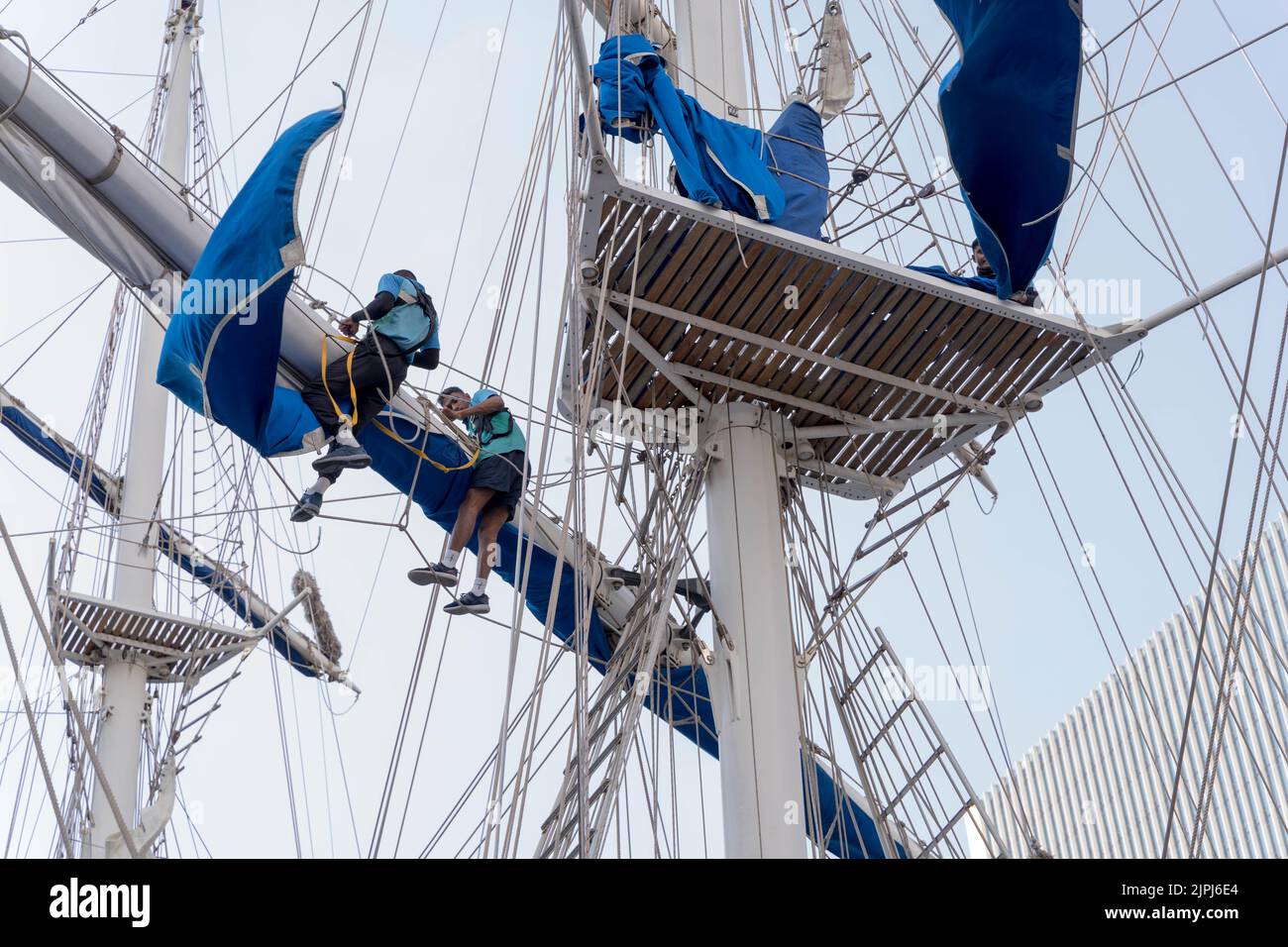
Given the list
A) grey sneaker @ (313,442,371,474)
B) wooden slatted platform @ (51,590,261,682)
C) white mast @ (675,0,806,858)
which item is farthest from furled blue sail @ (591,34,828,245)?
wooden slatted platform @ (51,590,261,682)

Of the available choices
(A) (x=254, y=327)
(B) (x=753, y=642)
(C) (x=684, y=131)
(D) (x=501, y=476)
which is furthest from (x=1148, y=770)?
(A) (x=254, y=327)

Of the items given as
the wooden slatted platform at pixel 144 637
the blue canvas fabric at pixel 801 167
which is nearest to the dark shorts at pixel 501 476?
the blue canvas fabric at pixel 801 167

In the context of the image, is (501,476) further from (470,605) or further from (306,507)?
(306,507)

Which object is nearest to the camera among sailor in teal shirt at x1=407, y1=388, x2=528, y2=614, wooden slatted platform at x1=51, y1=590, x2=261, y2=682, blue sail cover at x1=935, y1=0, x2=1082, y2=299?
blue sail cover at x1=935, y1=0, x2=1082, y2=299

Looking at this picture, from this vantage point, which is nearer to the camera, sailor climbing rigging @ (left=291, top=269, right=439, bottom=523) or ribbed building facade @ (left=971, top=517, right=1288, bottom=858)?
sailor climbing rigging @ (left=291, top=269, right=439, bottom=523)

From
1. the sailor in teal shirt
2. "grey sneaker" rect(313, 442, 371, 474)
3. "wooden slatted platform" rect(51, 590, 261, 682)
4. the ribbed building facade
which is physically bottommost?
"grey sneaker" rect(313, 442, 371, 474)

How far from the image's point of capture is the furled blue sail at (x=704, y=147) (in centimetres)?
686

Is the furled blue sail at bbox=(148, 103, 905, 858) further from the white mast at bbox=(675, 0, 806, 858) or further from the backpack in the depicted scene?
the backpack

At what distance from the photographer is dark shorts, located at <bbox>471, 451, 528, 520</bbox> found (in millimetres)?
7977

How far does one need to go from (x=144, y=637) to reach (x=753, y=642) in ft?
28.0

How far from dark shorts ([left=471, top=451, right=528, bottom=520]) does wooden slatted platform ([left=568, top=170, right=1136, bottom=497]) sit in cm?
73

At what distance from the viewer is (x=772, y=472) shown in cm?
757
